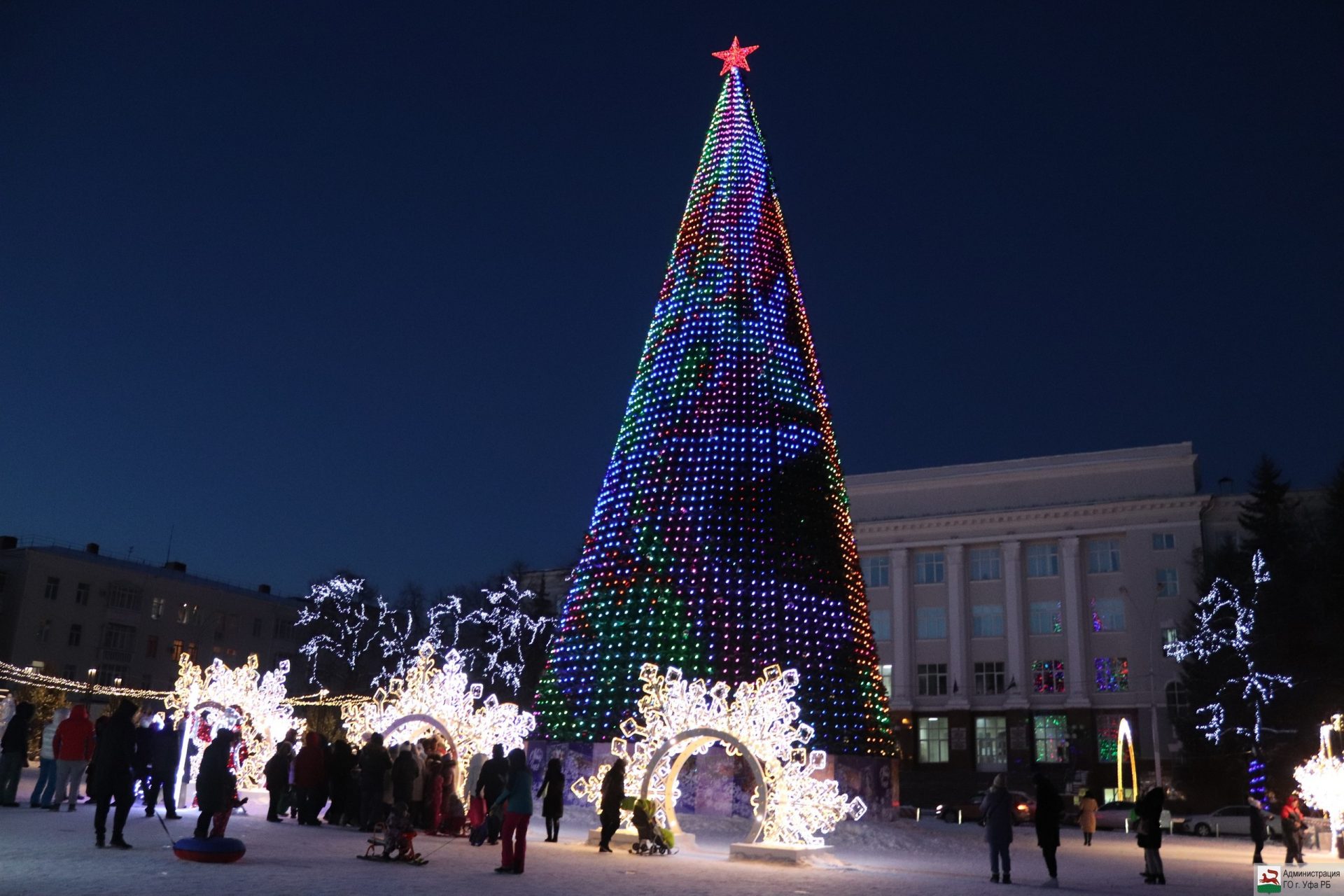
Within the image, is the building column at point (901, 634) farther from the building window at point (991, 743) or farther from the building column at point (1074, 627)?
the building column at point (1074, 627)

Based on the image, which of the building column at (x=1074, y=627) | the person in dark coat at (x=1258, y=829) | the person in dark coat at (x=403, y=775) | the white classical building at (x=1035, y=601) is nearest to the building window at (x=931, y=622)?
the white classical building at (x=1035, y=601)

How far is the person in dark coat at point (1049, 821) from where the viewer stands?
13.5 metres

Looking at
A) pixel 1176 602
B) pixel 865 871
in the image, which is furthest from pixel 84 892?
pixel 1176 602

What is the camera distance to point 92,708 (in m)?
34.1

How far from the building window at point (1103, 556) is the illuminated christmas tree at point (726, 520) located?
1465 inches

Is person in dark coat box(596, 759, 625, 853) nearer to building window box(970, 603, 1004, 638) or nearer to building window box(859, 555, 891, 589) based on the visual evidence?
building window box(970, 603, 1004, 638)

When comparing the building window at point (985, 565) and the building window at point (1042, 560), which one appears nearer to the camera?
the building window at point (1042, 560)

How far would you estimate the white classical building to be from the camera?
49.8 meters

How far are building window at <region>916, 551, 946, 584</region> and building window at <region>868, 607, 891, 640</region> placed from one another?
2273 mm

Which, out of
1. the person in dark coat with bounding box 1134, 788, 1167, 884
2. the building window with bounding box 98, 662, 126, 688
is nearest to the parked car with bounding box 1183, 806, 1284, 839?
the person in dark coat with bounding box 1134, 788, 1167, 884

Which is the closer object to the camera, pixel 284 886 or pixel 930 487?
pixel 284 886

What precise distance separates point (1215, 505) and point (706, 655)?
42295 mm

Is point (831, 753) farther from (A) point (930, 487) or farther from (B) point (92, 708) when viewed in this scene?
(A) point (930, 487)

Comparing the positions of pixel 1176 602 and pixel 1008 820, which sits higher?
pixel 1176 602
